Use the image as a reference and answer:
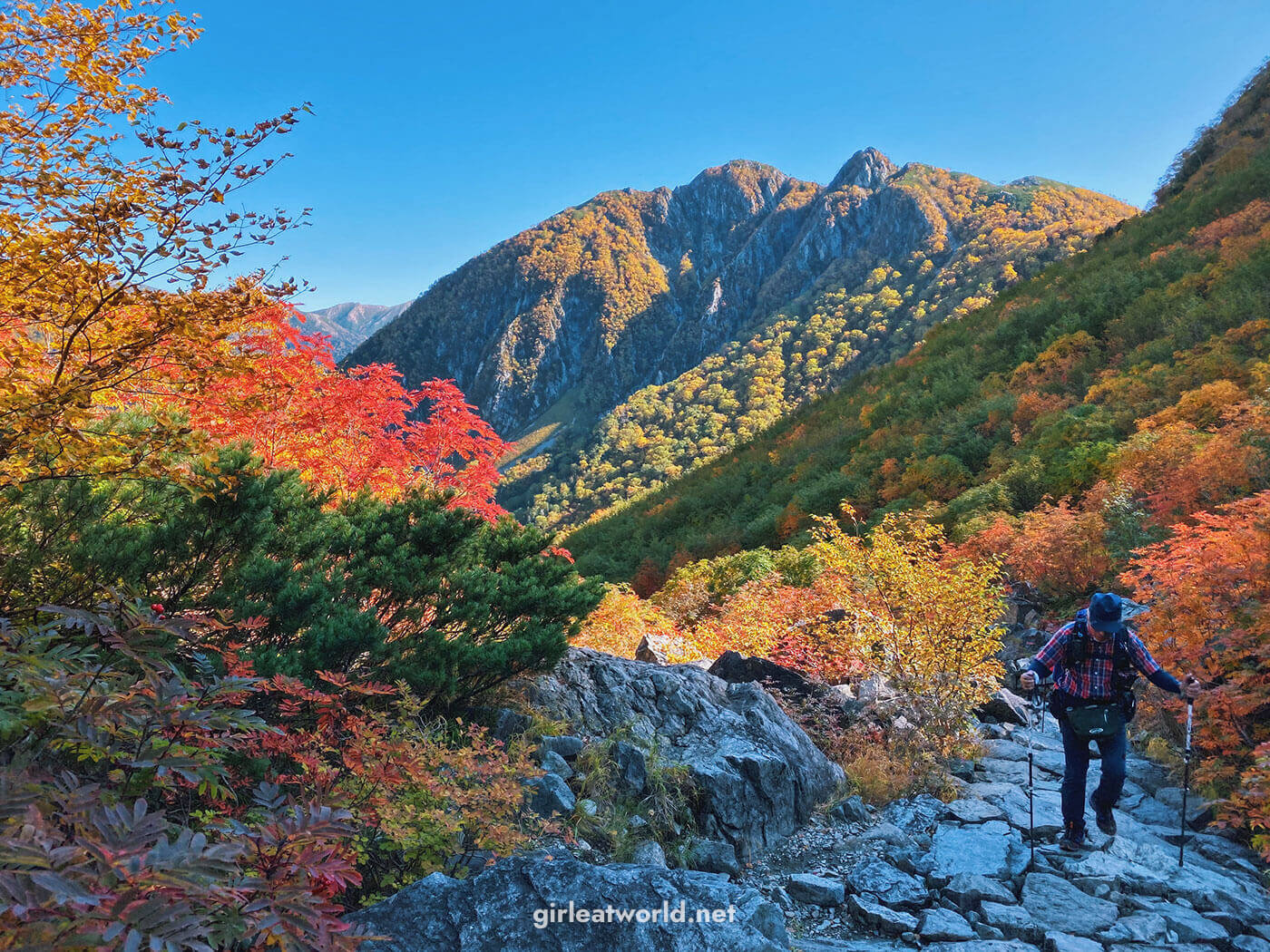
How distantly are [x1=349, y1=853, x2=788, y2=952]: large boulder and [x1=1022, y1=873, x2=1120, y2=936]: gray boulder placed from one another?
6.03ft

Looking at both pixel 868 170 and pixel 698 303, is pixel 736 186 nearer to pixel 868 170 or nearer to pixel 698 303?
pixel 698 303

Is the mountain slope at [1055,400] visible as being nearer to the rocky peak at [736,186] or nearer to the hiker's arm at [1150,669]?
the hiker's arm at [1150,669]

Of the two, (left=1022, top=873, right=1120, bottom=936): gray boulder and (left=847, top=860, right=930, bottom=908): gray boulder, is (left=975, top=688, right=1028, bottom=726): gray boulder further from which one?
(left=847, top=860, right=930, bottom=908): gray boulder

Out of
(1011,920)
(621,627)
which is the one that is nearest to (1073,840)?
(1011,920)

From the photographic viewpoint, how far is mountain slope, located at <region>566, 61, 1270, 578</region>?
1148 cm

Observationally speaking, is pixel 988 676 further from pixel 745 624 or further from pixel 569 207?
pixel 569 207

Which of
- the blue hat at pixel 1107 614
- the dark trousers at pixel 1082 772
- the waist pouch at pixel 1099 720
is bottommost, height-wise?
the dark trousers at pixel 1082 772

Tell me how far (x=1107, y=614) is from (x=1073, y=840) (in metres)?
1.44

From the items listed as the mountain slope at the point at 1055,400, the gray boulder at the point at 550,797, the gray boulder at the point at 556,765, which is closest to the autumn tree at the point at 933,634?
the gray boulder at the point at 556,765

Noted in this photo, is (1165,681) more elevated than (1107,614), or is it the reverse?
(1107,614)

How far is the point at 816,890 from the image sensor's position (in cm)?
355

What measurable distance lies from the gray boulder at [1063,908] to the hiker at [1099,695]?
56 cm

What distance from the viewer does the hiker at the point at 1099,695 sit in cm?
411

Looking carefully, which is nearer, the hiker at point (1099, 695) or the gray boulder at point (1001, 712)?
the hiker at point (1099, 695)
